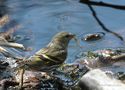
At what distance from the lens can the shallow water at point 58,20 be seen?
22.3 feet

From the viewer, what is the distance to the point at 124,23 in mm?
7129

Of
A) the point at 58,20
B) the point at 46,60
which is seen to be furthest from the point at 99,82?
the point at 58,20

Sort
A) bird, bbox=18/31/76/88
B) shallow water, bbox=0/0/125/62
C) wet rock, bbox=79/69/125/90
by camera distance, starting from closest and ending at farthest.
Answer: wet rock, bbox=79/69/125/90 → bird, bbox=18/31/76/88 → shallow water, bbox=0/0/125/62

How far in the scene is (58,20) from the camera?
7676 millimetres

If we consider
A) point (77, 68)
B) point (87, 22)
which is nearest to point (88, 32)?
point (87, 22)

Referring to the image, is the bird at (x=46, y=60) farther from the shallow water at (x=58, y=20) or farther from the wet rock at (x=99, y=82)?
the shallow water at (x=58, y=20)

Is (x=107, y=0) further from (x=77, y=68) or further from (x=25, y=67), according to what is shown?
(x=25, y=67)

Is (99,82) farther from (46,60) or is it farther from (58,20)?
(58,20)

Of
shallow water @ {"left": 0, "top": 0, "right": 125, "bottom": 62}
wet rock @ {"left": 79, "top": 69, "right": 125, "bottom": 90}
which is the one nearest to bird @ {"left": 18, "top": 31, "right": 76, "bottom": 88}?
wet rock @ {"left": 79, "top": 69, "right": 125, "bottom": 90}

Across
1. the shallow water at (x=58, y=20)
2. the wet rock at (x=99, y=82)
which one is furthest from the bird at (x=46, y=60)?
the shallow water at (x=58, y=20)

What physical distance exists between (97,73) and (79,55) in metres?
1.24

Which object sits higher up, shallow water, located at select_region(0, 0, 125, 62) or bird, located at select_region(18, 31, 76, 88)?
bird, located at select_region(18, 31, 76, 88)

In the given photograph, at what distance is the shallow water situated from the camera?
679cm

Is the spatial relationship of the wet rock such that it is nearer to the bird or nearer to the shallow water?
the bird
